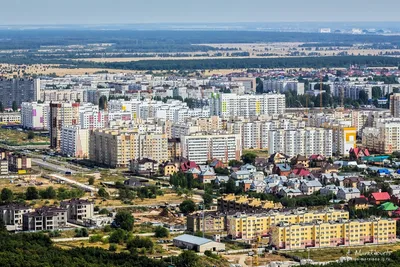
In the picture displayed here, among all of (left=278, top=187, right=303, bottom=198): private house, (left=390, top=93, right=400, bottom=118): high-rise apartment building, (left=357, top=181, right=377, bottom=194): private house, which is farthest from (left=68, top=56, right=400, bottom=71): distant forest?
(left=278, top=187, right=303, bottom=198): private house

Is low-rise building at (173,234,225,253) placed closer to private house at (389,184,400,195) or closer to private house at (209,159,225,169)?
private house at (389,184,400,195)

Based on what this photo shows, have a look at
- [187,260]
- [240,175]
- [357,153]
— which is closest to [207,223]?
[187,260]

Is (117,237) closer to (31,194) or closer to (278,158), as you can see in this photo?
(31,194)

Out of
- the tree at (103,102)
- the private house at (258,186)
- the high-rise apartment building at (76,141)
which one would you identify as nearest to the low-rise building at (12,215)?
the private house at (258,186)

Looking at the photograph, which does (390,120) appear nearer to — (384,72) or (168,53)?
(384,72)

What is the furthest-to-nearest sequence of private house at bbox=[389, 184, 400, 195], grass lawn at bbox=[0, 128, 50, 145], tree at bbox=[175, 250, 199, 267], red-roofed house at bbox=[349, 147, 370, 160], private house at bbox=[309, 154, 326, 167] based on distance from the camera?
grass lawn at bbox=[0, 128, 50, 145]
red-roofed house at bbox=[349, 147, 370, 160]
private house at bbox=[309, 154, 326, 167]
private house at bbox=[389, 184, 400, 195]
tree at bbox=[175, 250, 199, 267]

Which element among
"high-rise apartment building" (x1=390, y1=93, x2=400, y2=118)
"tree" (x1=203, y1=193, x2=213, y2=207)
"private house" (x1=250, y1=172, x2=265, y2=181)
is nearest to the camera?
"tree" (x1=203, y1=193, x2=213, y2=207)

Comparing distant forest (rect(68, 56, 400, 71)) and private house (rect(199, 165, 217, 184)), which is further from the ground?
distant forest (rect(68, 56, 400, 71))
